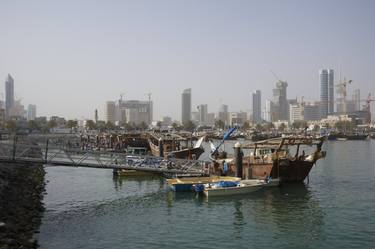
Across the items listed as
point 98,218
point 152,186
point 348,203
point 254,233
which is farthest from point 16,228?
point 348,203

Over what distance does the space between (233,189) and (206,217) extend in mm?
8151

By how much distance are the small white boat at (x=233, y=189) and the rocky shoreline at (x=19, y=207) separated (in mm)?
14463

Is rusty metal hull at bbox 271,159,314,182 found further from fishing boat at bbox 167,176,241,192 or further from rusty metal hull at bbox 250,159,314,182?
fishing boat at bbox 167,176,241,192

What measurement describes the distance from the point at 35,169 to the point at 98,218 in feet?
93.4

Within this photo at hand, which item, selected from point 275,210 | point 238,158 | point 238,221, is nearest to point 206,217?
point 238,221

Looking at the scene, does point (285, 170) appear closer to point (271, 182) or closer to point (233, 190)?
point (271, 182)

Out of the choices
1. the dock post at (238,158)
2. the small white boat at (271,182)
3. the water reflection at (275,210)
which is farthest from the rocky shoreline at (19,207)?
the small white boat at (271,182)

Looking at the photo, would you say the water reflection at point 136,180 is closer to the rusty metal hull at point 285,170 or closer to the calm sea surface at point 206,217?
the calm sea surface at point 206,217

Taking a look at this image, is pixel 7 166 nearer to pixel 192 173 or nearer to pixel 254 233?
pixel 192 173

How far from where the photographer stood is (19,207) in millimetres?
32656

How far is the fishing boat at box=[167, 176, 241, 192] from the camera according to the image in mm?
43125

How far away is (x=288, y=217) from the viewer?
33.6m

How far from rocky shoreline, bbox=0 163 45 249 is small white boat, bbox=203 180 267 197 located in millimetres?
14463

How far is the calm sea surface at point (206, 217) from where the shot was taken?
90.6 feet
